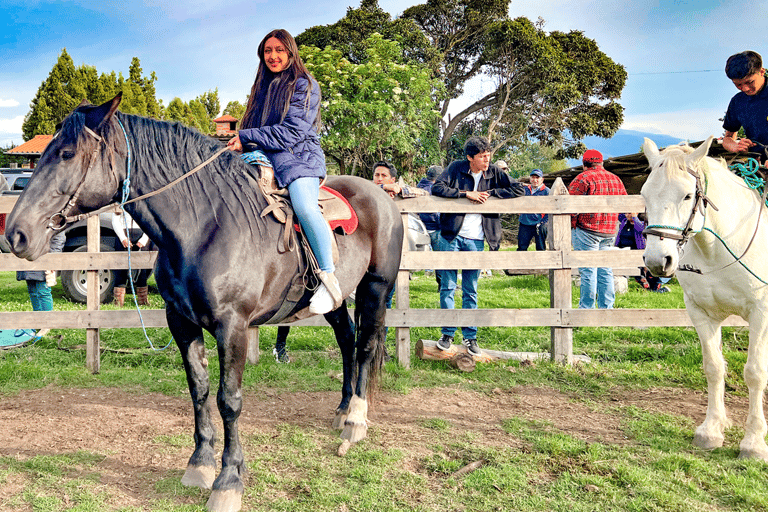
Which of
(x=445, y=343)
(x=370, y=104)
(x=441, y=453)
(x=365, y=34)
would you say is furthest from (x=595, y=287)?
(x=365, y=34)

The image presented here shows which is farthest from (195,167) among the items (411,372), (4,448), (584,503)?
(411,372)

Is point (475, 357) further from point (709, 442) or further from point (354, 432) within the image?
point (709, 442)

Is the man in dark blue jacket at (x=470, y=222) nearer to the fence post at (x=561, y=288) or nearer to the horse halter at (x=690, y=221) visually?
the fence post at (x=561, y=288)

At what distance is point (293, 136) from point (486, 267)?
111 inches

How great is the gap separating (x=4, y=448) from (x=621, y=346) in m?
5.96

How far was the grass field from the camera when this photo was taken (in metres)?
2.90

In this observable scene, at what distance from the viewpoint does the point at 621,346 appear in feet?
20.8

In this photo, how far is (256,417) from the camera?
421 centimetres

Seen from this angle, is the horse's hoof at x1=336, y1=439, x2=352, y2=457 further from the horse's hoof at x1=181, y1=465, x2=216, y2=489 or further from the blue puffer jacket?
the blue puffer jacket

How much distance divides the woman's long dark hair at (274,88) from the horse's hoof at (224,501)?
2133mm

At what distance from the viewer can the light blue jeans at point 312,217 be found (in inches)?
130

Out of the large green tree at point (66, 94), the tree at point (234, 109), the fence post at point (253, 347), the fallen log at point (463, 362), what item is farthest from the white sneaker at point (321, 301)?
the tree at point (234, 109)

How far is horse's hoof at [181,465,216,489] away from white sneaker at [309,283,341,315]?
1100 mm

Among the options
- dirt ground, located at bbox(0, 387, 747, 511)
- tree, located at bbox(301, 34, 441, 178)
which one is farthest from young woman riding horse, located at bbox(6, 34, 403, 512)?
tree, located at bbox(301, 34, 441, 178)
